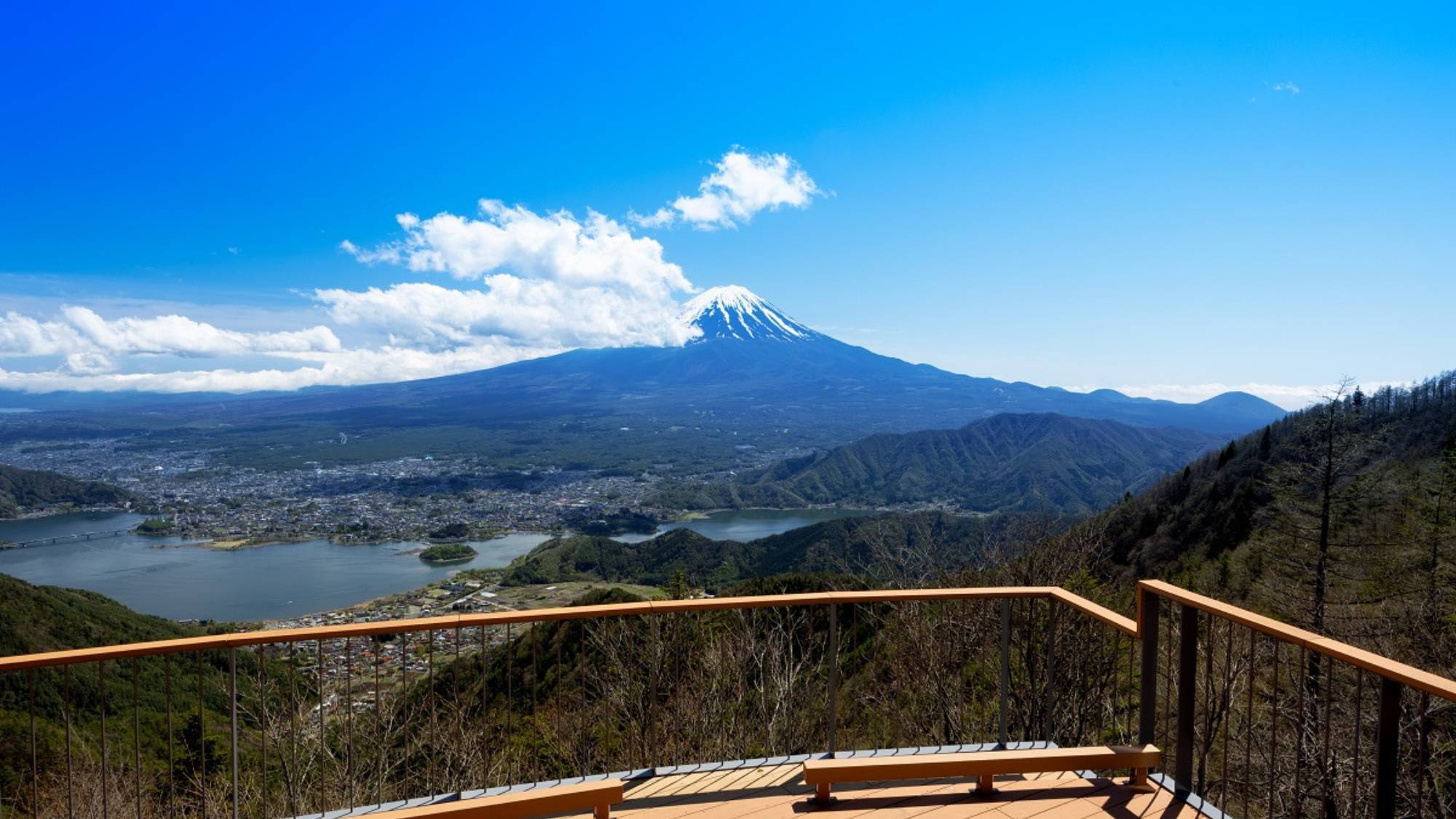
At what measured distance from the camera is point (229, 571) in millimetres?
54000

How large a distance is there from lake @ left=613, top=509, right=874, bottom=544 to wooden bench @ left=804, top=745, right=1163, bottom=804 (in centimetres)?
6234

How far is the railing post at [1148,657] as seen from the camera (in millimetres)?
3021

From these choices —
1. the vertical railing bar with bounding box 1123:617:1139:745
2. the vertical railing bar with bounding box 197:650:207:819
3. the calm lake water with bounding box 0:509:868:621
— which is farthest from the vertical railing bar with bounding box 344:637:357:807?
the calm lake water with bounding box 0:509:868:621

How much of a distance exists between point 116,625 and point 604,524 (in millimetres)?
49359

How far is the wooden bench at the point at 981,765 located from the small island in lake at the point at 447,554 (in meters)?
59.0

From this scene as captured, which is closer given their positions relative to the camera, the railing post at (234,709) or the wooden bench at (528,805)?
the wooden bench at (528,805)

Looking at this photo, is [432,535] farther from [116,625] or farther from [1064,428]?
[1064,428]

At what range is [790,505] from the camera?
91438 mm

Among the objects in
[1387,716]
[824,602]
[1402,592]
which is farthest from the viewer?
[1402,592]

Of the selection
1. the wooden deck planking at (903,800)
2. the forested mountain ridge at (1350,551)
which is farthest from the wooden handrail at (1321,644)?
the forested mountain ridge at (1350,551)

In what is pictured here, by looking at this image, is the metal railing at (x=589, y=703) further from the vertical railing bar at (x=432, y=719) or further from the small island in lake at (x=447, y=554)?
the small island in lake at (x=447, y=554)

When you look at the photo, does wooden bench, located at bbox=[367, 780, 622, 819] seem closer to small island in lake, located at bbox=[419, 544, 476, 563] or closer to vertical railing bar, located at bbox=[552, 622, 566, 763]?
vertical railing bar, located at bbox=[552, 622, 566, 763]

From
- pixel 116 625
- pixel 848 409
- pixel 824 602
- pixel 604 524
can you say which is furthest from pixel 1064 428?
pixel 824 602

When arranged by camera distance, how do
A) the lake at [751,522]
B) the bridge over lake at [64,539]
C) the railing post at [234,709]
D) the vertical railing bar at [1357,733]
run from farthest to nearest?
the lake at [751,522] < the bridge over lake at [64,539] < the railing post at [234,709] < the vertical railing bar at [1357,733]
